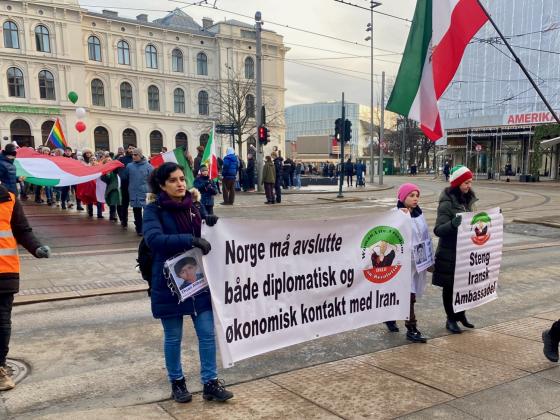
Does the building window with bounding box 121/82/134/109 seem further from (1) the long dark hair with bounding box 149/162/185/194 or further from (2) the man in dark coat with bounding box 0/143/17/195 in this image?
(1) the long dark hair with bounding box 149/162/185/194

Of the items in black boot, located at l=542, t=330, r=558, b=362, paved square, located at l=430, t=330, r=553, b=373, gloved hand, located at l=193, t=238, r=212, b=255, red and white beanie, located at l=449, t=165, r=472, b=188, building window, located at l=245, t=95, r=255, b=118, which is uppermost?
building window, located at l=245, t=95, r=255, b=118

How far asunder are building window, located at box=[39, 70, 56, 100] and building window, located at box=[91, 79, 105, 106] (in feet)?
16.6

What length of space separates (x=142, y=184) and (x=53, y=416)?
7.78 metres

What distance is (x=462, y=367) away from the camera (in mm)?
4316

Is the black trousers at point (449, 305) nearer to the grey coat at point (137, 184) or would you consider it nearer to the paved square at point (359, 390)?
the paved square at point (359, 390)

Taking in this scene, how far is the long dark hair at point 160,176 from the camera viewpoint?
3566 mm

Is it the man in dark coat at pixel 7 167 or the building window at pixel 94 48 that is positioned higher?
the building window at pixel 94 48

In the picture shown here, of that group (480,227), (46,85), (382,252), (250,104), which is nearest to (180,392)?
(382,252)

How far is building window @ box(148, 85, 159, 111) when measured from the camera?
62697mm

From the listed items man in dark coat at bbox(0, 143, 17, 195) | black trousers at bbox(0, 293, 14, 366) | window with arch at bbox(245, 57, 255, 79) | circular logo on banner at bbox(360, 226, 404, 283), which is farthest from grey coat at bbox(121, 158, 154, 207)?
window with arch at bbox(245, 57, 255, 79)

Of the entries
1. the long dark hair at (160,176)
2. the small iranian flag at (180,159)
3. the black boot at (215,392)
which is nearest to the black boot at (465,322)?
the black boot at (215,392)

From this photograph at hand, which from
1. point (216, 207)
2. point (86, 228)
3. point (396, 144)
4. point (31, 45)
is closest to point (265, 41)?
point (396, 144)

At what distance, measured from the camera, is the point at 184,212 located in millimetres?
3637

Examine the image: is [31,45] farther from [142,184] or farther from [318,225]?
[318,225]
